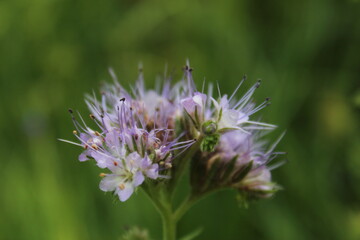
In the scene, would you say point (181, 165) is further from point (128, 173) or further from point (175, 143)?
point (128, 173)

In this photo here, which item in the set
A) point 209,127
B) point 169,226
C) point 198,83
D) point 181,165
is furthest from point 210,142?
point 198,83

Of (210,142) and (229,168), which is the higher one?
(210,142)

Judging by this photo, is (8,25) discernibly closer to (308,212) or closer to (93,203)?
(93,203)

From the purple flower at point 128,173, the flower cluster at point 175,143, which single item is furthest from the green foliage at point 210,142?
the purple flower at point 128,173

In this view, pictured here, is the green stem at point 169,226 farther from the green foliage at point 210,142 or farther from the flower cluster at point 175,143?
the green foliage at point 210,142

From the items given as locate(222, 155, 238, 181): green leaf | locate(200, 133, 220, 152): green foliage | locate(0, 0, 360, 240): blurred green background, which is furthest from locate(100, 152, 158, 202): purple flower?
locate(0, 0, 360, 240): blurred green background

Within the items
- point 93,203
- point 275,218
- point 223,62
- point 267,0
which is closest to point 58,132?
point 93,203
